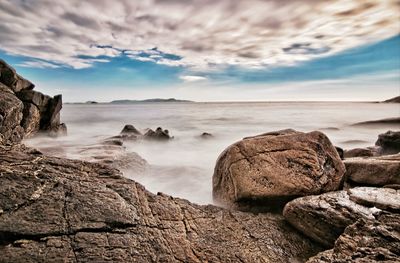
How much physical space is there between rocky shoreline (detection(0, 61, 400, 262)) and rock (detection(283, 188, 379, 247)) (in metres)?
0.01

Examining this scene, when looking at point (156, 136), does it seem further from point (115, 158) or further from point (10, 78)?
point (10, 78)

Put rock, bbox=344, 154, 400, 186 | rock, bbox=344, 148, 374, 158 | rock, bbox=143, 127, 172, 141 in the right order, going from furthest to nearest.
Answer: rock, bbox=143, 127, 172, 141
rock, bbox=344, 148, 374, 158
rock, bbox=344, 154, 400, 186

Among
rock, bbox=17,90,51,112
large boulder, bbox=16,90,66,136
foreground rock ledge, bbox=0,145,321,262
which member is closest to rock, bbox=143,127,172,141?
large boulder, bbox=16,90,66,136

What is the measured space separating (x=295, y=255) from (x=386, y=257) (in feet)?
4.25

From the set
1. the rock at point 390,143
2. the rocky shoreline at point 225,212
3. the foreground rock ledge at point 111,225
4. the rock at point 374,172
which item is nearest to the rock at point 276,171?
the rocky shoreline at point 225,212

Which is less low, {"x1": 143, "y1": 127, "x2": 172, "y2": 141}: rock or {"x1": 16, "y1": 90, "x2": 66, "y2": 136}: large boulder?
{"x1": 16, "y1": 90, "x2": 66, "y2": 136}: large boulder

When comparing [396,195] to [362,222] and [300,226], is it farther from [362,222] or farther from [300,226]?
[300,226]

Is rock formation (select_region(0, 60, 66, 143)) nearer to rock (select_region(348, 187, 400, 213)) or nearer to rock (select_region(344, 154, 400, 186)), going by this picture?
rock (select_region(348, 187, 400, 213))

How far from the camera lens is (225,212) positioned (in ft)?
16.9

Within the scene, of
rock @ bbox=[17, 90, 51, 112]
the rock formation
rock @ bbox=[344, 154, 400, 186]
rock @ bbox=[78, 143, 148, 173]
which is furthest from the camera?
rock @ bbox=[17, 90, 51, 112]

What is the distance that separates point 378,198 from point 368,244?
1.38 m

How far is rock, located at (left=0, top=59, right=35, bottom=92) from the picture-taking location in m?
11.0

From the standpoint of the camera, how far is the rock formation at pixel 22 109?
302 inches

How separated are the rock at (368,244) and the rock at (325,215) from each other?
370 mm
